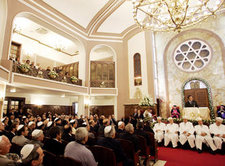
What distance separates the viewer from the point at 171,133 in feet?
20.2

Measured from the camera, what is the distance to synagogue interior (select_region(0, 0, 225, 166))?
5941 millimetres

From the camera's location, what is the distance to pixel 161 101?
37.9ft

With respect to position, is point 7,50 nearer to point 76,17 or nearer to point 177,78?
point 76,17

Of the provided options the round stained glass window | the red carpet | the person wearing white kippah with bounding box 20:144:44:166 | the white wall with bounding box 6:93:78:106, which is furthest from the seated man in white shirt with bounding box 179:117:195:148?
the white wall with bounding box 6:93:78:106

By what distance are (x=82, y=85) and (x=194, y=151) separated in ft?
29.4

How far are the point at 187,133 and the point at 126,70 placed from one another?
8458 mm

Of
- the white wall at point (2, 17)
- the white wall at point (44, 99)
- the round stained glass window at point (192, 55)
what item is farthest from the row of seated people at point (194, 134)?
the white wall at point (44, 99)

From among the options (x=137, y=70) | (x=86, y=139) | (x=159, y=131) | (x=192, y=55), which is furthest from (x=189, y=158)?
(x=137, y=70)

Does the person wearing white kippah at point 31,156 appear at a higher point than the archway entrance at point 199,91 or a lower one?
lower

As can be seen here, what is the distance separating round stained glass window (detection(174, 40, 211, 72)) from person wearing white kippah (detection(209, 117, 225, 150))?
19.9ft

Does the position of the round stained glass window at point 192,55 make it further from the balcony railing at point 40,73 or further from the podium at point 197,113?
the balcony railing at point 40,73

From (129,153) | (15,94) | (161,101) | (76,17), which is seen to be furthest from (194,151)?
(15,94)

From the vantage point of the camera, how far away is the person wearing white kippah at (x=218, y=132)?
16.8 ft

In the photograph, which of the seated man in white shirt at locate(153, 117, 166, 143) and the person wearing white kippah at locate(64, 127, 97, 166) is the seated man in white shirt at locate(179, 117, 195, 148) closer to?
the seated man in white shirt at locate(153, 117, 166, 143)
